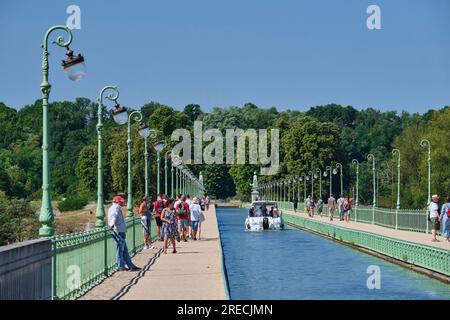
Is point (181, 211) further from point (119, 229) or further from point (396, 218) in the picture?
point (396, 218)

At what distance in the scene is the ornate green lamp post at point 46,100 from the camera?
66.3ft

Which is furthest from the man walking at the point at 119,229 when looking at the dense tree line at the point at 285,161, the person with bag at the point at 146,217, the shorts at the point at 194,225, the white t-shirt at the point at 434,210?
the dense tree line at the point at 285,161

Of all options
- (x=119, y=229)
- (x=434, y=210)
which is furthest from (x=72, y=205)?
(x=119, y=229)

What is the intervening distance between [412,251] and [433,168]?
240 feet

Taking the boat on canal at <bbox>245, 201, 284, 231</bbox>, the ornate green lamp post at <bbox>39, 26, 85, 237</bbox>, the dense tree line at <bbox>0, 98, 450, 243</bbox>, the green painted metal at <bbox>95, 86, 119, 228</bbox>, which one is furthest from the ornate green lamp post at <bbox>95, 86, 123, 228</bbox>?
the dense tree line at <bbox>0, 98, 450, 243</bbox>

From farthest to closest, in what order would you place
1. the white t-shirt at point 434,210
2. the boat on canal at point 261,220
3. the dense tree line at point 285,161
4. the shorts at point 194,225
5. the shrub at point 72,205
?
the shrub at point 72,205 → the dense tree line at point 285,161 → the boat on canal at point 261,220 → the shorts at point 194,225 → the white t-shirt at point 434,210

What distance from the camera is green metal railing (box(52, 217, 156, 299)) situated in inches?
778

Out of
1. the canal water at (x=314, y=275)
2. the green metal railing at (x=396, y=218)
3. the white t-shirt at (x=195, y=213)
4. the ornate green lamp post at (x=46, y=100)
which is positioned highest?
the ornate green lamp post at (x=46, y=100)

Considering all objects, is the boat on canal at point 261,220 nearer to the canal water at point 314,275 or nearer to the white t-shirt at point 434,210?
the canal water at point 314,275

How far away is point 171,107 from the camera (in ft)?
639

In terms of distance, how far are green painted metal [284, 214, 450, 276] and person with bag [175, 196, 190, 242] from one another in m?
7.16

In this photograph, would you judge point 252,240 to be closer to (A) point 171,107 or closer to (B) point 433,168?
(B) point 433,168

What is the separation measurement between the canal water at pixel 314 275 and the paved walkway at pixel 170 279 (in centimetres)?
76
